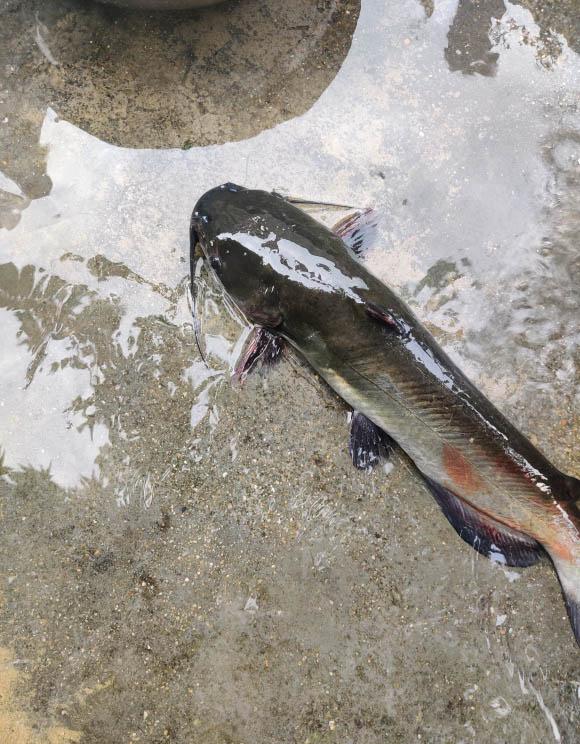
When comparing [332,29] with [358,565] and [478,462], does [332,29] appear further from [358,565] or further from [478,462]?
[358,565]

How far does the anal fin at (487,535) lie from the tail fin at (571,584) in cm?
11

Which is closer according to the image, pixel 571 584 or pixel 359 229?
pixel 571 584

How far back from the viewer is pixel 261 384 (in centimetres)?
301

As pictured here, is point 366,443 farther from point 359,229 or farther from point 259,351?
point 359,229

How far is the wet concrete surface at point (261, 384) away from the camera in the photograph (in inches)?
113

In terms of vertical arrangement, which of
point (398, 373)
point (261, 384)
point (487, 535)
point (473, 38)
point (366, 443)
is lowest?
point (487, 535)

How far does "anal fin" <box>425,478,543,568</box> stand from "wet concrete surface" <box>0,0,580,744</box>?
2.8 inches

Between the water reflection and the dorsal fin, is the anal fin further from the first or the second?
the water reflection

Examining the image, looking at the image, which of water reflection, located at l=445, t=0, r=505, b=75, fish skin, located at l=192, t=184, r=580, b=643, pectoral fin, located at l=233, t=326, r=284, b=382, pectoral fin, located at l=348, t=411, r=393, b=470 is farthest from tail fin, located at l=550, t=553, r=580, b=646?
water reflection, located at l=445, t=0, r=505, b=75

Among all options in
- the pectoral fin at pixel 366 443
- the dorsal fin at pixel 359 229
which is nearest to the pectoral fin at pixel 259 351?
the pectoral fin at pixel 366 443

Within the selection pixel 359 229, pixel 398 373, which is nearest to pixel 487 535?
pixel 398 373

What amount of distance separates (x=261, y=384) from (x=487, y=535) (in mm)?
1433

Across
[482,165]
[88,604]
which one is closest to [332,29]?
[482,165]

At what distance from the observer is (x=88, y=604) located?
2928mm
